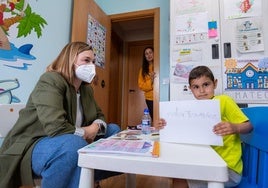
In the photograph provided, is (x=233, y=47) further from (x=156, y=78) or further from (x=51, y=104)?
(x=51, y=104)

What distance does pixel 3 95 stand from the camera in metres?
1.27

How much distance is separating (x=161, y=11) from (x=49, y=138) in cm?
223

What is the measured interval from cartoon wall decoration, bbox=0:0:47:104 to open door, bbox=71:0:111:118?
0.44 meters

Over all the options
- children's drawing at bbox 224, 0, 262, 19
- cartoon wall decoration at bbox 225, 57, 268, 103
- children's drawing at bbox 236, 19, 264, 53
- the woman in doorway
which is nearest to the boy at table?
cartoon wall decoration at bbox 225, 57, 268, 103

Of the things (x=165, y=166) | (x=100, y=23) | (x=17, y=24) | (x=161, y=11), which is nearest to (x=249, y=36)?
(x=161, y=11)

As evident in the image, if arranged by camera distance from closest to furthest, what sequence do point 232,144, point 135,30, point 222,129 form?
1. point 222,129
2. point 232,144
3. point 135,30

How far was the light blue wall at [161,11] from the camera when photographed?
240cm

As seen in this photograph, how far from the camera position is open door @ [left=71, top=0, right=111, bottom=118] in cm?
190

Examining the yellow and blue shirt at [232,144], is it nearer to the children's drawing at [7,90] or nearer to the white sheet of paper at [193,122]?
the white sheet of paper at [193,122]

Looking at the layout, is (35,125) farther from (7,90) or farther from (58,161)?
(7,90)

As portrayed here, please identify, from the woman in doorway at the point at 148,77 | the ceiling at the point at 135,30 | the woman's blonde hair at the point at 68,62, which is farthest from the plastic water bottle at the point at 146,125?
the ceiling at the point at 135,30

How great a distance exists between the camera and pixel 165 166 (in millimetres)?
424

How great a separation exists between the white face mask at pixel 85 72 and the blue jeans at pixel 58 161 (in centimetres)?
38

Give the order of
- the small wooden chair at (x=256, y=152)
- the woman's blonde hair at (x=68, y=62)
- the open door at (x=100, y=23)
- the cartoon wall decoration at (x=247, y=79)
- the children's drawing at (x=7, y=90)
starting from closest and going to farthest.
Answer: the small wooden chair at (x=256, y=152), the woman's blonde hair at (x=68, y=62), the children's drawing at (x=7, y=90), the cartoon wall decoration at (x=247, y=79), the open door at (x=100, y=23)
